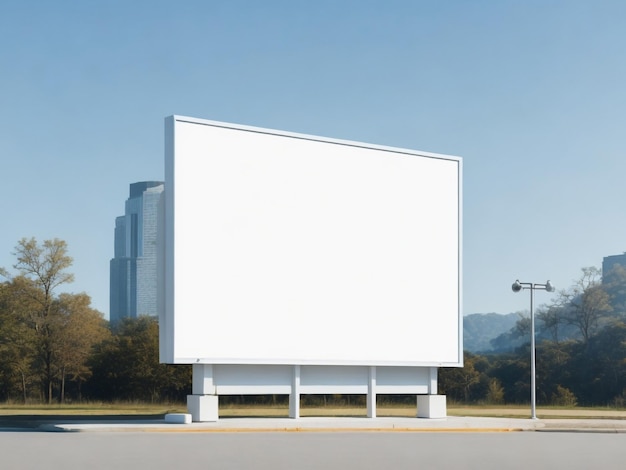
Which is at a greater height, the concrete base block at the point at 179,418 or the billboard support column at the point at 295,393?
the billboard support column at the point at 295,393

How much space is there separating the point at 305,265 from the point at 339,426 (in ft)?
17.8

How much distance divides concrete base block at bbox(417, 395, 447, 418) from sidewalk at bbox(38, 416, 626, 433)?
47cm

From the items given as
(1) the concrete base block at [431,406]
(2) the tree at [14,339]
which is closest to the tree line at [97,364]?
(2) the tree at [14,339]

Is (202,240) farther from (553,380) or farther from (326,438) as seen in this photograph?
(553,380)

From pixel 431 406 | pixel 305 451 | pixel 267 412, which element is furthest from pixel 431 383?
pixel 305 451

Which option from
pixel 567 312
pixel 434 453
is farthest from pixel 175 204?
pixel 567 312

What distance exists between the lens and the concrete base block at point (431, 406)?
115ft

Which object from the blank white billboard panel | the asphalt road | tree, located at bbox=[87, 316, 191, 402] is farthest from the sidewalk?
tree, located at bbox=[87, 316, 191, 402]

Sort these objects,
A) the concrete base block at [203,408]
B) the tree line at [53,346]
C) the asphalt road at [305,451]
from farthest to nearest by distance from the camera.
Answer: the tree line at [53,346] → the concrete base block at [203,408] → the asphalt road at [305,451]

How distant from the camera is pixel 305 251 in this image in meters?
32.4

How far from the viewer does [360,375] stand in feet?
111

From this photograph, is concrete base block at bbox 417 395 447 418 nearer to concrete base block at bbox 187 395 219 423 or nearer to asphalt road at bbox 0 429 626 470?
asphalt road at bbox 0 429 626 470

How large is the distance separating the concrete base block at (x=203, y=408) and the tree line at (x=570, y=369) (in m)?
36.9

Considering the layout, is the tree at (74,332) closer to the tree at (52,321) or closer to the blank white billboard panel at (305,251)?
the tree at (52,321)
